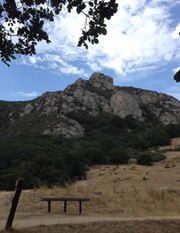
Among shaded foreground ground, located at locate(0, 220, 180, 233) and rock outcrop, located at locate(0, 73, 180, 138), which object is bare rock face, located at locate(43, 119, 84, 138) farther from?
shaded foreground ground, located at locate(0, 220, 180, 233)

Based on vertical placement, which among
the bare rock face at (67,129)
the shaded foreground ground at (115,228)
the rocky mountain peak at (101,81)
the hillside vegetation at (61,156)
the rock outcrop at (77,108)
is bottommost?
the shaded foreground ground at (115,228)

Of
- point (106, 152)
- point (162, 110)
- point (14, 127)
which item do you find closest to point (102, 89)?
point (162, 110)

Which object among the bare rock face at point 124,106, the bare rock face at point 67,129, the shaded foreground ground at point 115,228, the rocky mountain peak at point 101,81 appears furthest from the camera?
the rocky mountain peak at point 101,81

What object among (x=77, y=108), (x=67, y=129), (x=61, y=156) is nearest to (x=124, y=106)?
(x=77, y=108)

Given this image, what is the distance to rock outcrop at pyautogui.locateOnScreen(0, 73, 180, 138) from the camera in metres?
60.1

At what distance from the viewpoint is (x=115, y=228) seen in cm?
686

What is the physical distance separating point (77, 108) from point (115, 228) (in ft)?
213

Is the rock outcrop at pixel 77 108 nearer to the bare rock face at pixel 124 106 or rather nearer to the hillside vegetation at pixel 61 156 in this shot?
the bare rock face at pixel 124 106

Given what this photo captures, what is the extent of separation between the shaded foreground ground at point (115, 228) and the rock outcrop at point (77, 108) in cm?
4658

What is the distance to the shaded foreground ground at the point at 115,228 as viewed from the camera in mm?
6309

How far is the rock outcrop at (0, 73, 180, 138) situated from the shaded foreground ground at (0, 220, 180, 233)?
4658 cm

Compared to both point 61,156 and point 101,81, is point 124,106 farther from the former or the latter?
point 61,156

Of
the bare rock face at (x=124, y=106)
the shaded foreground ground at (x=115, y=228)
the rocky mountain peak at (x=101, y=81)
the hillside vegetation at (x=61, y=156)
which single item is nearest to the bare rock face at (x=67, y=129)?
the hillside vegetation at (x=61, y=156)

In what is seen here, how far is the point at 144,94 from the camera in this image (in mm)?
91438
